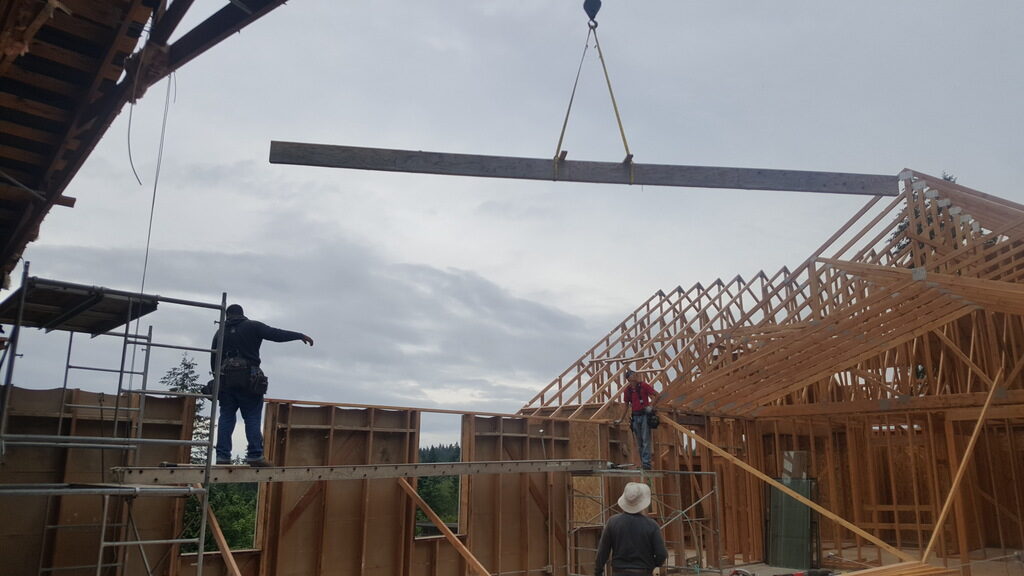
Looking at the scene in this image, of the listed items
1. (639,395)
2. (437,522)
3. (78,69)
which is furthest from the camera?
(639,395)

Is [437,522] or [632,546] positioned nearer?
[632,546]

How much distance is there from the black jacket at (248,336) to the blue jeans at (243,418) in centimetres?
39

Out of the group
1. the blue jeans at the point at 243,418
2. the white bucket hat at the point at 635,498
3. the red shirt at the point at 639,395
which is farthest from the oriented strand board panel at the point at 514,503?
the white bucket hat at the point at 635,498

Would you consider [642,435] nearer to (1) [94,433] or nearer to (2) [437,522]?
(2) [437,522]

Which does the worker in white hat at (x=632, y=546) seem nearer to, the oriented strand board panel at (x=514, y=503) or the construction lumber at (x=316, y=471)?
the construction lumber at (x=316, y=471)

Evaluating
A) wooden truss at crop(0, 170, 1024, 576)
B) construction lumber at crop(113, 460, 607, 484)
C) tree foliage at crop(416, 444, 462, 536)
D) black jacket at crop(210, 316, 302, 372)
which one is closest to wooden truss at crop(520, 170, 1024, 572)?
wooden truss at crop(0, 170, 1024, 576)

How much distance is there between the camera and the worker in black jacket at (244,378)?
7914mm

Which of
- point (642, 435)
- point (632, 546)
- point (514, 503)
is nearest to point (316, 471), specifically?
point (632, 546)

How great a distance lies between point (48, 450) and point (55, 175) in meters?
2.95

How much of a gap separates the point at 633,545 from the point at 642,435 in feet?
22.2

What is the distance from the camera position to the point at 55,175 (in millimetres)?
6570

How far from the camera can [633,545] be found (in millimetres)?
6191

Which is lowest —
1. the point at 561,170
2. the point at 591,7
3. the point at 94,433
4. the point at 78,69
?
the point at 94,433

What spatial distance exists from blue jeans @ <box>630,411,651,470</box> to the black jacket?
6690 millimetres
